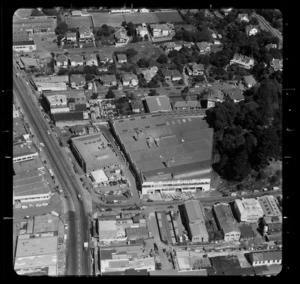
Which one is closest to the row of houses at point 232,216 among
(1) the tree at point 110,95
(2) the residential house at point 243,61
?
(1) the tree at point 110,95

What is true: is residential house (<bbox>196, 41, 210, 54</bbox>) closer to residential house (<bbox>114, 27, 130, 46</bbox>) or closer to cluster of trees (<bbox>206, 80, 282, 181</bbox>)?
residential house (<bbox>114, 27, 130, 46</bbox>)

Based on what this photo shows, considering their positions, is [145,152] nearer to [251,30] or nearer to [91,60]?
[91,60]

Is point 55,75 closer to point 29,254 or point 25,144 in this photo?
point 25,144

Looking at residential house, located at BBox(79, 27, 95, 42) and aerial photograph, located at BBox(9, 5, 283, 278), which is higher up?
aerial photograph, located at BBox(9, 5, 283, 278)

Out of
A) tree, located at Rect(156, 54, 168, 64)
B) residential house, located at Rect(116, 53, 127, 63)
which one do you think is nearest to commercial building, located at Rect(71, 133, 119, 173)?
residential house, located at Rect(116, 53, 127, 63)

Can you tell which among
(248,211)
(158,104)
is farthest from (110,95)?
(248,211)

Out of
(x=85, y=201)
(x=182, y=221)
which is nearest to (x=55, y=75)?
(x=85, y=201)

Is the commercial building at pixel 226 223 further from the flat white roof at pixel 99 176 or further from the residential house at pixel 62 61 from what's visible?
the residential house at pixel 62 61
